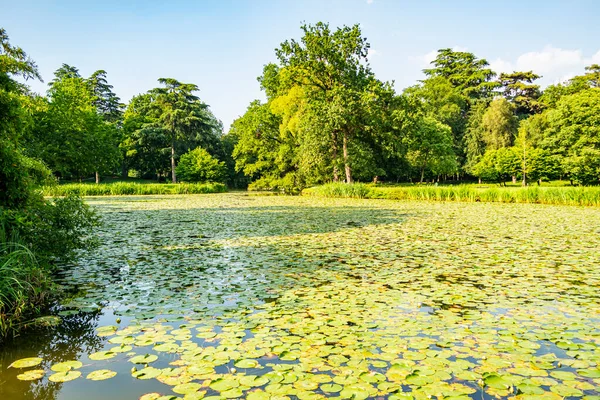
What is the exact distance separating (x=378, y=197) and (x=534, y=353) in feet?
82.6

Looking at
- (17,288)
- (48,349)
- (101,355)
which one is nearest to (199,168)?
(17,288)

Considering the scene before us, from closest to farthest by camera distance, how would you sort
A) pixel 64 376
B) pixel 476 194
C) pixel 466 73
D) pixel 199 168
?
pixel 64 376 → pixel 476 194 → pixel 199 168 → pixel 466 73

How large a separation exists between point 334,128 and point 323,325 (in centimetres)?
2785

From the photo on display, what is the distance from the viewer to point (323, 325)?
4.34 metres

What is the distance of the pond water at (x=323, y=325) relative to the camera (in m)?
3.11

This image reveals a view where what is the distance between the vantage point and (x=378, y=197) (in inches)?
1121

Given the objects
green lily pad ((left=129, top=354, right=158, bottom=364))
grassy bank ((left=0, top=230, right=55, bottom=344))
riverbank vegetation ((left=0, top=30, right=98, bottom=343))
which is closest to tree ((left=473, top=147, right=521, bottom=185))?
riverbank vegetation ((left=0, top=30, right=98, bottom=343))

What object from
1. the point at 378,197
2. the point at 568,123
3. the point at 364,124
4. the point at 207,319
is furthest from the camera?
the point at 568,123

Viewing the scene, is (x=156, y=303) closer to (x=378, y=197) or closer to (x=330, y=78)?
(x=378, y=197)

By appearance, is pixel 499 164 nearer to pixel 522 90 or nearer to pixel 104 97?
pixel 522 90

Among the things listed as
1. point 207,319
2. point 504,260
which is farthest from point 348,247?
point 207,319

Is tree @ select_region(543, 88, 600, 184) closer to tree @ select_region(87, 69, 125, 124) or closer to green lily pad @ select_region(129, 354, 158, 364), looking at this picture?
green lily pad @ select_region(129, 354, 158, 364)

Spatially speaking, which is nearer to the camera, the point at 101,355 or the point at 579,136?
the point at 101,355

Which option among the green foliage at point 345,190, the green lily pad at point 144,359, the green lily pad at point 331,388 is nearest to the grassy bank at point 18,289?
the green lily pad at point 144,359
